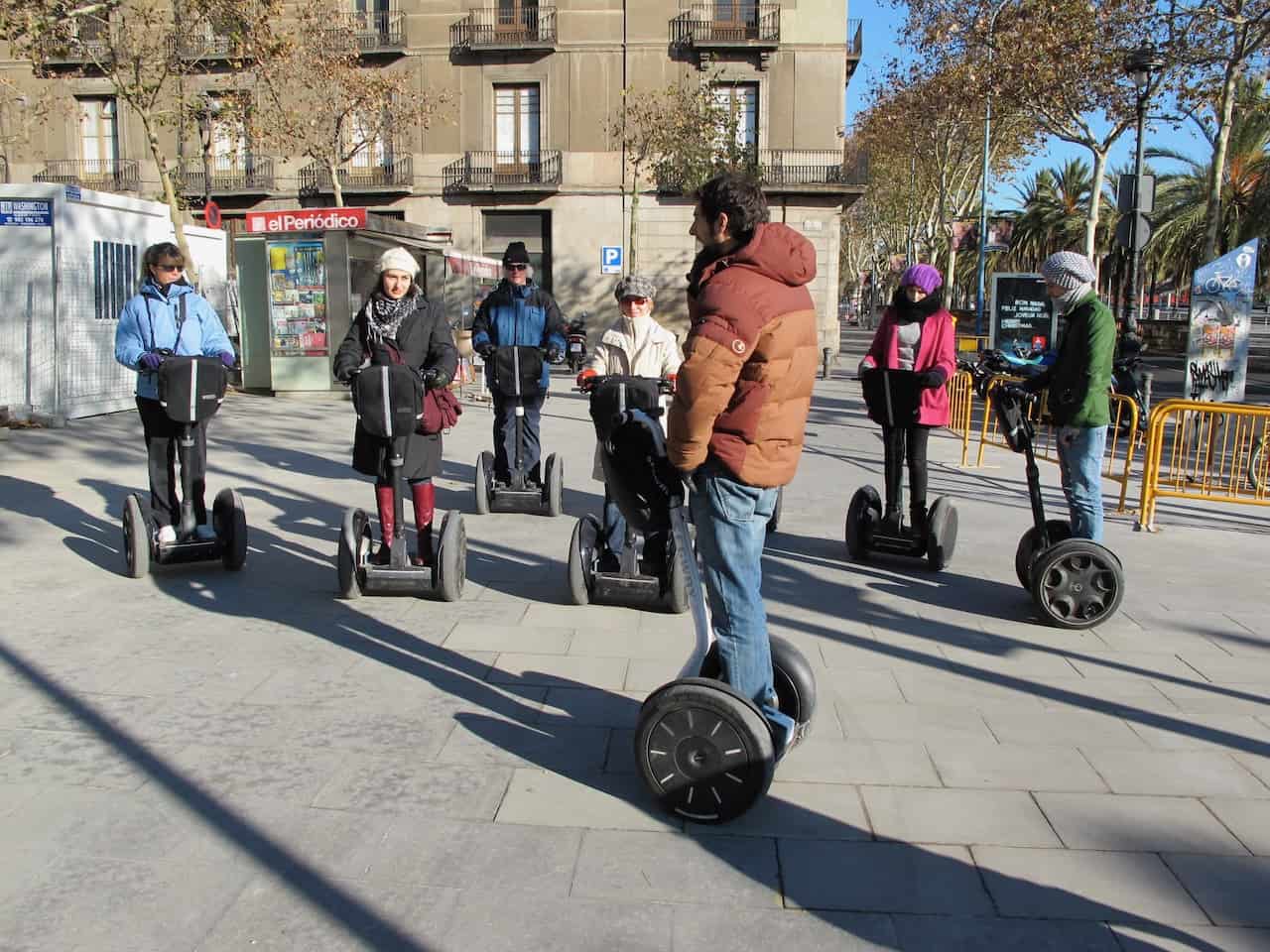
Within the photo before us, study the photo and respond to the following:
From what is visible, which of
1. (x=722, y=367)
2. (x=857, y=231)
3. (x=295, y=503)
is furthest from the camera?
(x=857, y=231)

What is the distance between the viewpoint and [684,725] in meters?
3.27

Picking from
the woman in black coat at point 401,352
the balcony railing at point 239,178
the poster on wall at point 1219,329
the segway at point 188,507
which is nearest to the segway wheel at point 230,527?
the segway at point 188,507

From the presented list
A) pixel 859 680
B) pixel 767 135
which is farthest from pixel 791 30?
pixel 859 680

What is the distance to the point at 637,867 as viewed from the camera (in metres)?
3.06

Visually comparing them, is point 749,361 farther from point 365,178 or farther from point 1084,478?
point 365,178

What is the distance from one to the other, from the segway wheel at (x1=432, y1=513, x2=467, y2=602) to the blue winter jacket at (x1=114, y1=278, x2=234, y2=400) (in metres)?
1.64

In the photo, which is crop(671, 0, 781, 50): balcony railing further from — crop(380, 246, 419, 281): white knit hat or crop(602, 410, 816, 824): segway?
crop(602, 410, 816, 824): segway

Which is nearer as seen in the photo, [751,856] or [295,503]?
[751,856]

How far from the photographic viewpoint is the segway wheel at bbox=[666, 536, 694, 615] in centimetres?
546

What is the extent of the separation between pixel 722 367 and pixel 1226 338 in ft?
40.8

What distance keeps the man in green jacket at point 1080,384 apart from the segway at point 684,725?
286cm

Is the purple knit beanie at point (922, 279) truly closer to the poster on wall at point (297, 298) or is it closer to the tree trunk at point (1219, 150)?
the poster on wall at point (297, 298)

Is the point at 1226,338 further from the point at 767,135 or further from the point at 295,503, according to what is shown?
the point at 767,135

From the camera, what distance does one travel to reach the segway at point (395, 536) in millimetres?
5211
